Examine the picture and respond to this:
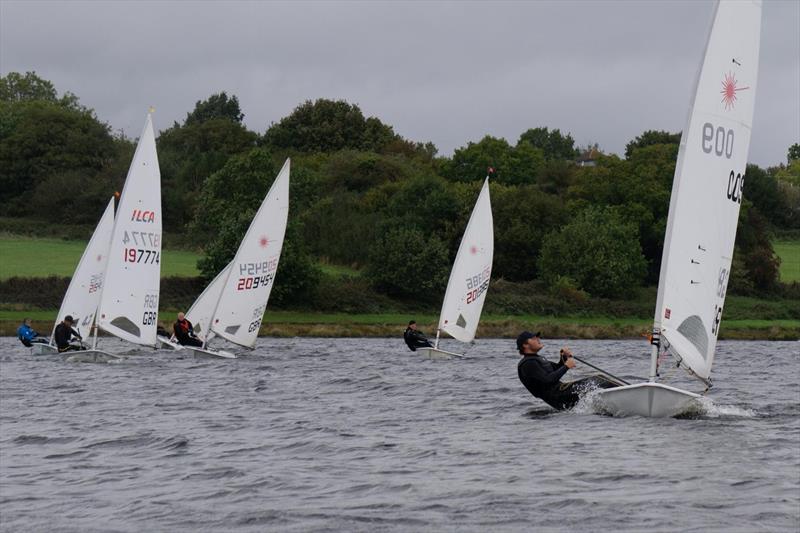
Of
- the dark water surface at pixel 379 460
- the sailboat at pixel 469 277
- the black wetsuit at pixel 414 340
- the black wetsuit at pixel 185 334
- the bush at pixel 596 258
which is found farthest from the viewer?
the bush at pixel 596 258

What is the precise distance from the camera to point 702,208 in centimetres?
1972

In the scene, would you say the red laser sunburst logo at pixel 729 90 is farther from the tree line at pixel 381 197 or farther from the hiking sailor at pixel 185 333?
the tree line at pixel 381 197

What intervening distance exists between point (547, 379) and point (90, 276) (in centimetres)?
2358

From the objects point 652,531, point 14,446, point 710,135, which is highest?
point 710,135

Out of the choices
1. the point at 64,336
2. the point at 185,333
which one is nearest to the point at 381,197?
the point at 185,333

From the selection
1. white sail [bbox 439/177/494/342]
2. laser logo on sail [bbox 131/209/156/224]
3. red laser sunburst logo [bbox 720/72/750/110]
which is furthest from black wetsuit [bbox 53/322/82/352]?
red laser sunburst logo [bbox 720/72/750/110]

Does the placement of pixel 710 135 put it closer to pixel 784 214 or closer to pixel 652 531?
pixel 652 531

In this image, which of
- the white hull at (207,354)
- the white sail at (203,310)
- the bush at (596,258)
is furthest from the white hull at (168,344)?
the bush at (596,258)

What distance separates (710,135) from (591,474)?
7.14 meters

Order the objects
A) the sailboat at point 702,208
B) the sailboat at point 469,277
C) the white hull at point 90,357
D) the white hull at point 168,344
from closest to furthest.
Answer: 1. the sailboat at point 702,208
2. the white hull at point 90,357
3. the white hull at point 168,344
4. the sailboat at point 469,277

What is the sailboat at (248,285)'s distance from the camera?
3888cm

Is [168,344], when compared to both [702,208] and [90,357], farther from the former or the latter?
[702,208]

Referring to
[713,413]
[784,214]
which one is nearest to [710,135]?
[713,413]

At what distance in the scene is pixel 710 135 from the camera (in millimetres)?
19609
